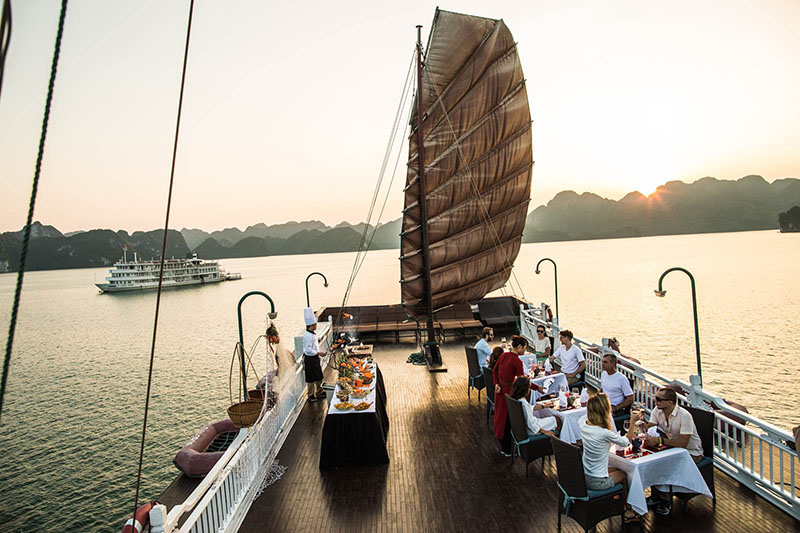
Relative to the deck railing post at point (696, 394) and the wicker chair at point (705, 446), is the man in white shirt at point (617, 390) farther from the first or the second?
the wicker chair at point (705, 446)

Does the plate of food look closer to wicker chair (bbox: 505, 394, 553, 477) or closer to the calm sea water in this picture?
wicker chair (bbox: 505, 394, 553, 477)

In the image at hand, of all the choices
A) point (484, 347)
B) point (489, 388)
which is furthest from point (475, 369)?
point (489, 388)

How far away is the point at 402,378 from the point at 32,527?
8.18 metres

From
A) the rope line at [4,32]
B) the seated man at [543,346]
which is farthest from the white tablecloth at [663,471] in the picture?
the rope line at [4,32]

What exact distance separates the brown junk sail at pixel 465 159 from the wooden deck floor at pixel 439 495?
Answer: 5.96 meters

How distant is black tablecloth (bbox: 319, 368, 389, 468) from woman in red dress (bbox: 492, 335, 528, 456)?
5.11ft

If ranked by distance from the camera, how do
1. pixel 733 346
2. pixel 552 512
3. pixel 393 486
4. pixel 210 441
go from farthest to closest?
pixel 733 346 < pixel 210 441 < pixel 393 486 < pixel 552 512

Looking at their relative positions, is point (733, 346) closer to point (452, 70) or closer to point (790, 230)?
point (452, 70)

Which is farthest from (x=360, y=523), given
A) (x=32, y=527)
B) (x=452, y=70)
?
(x=452, y=70)

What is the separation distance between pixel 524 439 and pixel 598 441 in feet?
5.06

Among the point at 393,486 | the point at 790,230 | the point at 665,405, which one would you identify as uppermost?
the point at 790,230

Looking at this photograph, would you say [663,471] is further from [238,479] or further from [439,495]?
[238,479]

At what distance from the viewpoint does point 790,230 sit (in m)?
147

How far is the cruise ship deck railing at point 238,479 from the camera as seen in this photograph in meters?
3.93
